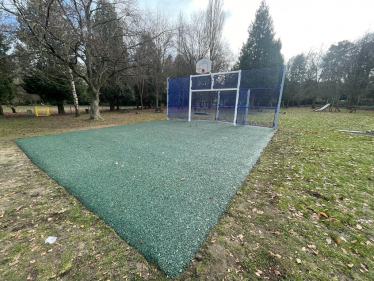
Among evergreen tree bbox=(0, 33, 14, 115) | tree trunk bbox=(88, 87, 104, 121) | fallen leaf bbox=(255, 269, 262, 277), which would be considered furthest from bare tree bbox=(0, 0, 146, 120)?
fallen leaf bbox=(255, 269, 262, 277)

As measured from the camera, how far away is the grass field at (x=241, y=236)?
1.46 meters

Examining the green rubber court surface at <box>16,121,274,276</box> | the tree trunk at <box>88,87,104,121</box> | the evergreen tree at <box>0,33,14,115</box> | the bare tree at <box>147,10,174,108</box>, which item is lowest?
the green rubber court surface at <box>16,121,274,276</box>

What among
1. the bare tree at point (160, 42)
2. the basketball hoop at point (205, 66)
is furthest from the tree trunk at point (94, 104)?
the basketball hoop at point (205, 66)

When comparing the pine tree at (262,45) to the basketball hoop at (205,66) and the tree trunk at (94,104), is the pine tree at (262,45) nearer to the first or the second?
the basketball hoop at (205,66)

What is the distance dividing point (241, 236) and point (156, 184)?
166 centimetres

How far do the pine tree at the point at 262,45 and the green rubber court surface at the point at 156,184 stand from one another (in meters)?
21.7

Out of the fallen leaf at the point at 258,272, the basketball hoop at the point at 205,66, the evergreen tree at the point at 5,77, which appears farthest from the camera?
the evergreen tree at the point at 5,77

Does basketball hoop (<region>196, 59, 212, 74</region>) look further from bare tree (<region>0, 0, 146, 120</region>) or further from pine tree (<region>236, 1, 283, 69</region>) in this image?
pine tree (<region>236, 1, 283, 69</region>)

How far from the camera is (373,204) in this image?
242 centimetres

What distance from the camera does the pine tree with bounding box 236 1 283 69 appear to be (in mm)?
22094

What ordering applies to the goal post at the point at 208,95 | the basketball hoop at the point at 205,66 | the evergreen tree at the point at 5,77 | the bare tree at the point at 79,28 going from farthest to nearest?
the evergreen tree at the point at 5,77, the basketball hoop at the point at 205,66, the goal post at the point at 208,95, the bare tree at the point at 79,28

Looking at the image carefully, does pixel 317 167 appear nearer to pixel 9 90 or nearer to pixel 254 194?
pixel 254 194

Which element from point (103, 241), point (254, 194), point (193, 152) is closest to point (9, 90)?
point (193, 152)

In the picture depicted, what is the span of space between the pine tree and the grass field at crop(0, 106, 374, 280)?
76.8 ft
